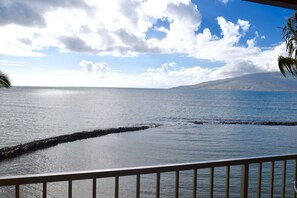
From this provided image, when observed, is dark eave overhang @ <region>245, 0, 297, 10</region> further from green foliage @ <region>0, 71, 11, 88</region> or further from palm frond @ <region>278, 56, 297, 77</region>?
green foliage @ <region>0, 71, 11, 88</region>

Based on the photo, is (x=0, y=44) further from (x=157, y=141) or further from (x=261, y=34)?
(x=261, y=34)

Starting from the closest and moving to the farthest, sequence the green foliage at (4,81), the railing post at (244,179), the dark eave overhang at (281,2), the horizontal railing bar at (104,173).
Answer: the horizontal railing bar at (104,173)
the railing post at (244,179)
the dark eave overhang at (281,2)
the green foliage at (4,81)

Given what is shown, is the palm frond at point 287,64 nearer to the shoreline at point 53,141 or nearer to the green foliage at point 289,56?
the green foliage at point 289,56

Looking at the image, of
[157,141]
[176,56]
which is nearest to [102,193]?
[157,141]

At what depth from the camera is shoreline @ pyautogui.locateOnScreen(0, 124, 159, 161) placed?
1848 centimetres

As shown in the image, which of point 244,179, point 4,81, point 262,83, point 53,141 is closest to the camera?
point 244,179

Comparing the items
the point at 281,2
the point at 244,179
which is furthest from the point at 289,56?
the point at 244,179

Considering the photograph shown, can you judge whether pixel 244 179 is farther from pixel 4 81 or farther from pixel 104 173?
pixel 4 81

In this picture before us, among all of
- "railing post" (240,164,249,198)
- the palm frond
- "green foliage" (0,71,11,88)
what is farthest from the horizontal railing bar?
"green foliage" (0,71,11,88)

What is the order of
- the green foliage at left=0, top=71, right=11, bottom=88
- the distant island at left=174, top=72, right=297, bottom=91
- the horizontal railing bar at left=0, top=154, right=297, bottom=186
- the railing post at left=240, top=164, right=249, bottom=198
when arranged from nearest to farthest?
the horizontal railing bar at left=0, top=154, right=297, bottom=186 → the railing post at left=240, top=164, right=249, bottom=198 → the green foliage at left=0, top=71, right=11, bottom=88 → the distant island at left=174, top=72, right=297, bottom=91

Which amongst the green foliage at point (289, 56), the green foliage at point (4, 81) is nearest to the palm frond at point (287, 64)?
the green foliage at point (289, 56)

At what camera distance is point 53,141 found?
896 inches

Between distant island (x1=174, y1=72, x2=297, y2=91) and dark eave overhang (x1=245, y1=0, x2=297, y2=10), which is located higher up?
distant island (x1=174, y1=72, x2=297, y2=91)

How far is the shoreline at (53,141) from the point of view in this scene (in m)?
18.5
